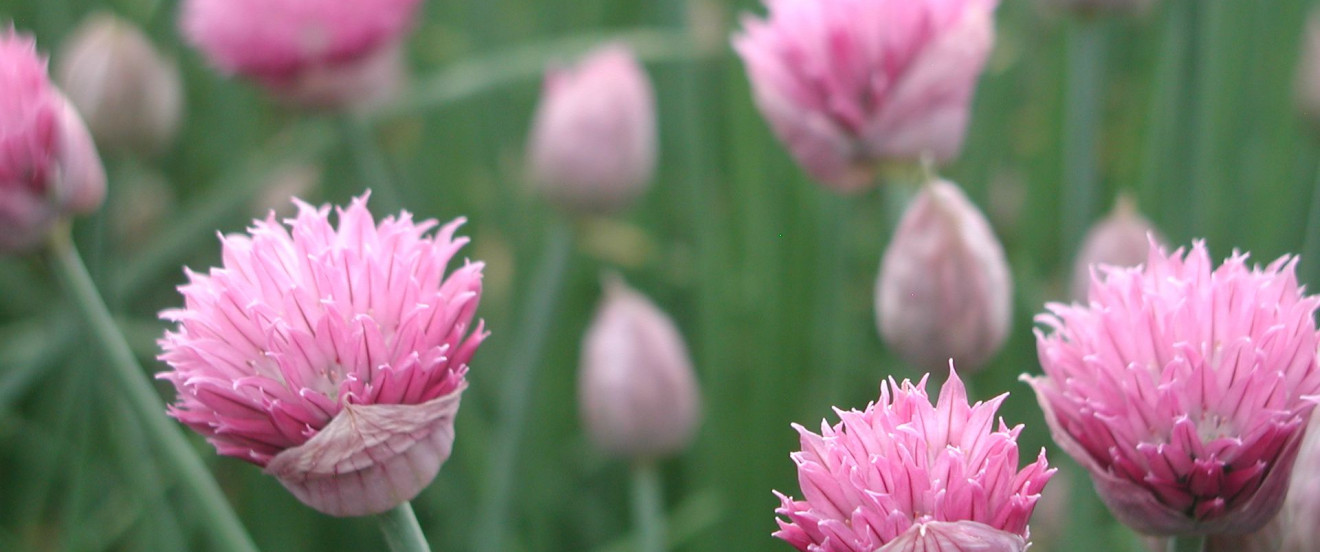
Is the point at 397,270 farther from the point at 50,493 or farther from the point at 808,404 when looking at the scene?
the point at 50,493

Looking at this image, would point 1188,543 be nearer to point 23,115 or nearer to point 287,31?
point 23,115

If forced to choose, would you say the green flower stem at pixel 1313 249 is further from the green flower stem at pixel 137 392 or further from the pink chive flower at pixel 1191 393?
the green flower stem at pixel 137 392

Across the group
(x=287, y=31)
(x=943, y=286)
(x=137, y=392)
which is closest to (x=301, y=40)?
(x=287, y=31)

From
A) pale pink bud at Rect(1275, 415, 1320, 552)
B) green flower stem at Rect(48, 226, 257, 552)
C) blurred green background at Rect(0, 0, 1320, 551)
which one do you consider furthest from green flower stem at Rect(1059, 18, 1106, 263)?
green flower stem at Rect(48, 226, 257, 552)

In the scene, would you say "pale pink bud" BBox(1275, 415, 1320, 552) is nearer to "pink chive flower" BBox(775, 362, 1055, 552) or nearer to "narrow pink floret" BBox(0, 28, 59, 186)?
"pink chive flower" BBox(775, 362, 1055, 552)

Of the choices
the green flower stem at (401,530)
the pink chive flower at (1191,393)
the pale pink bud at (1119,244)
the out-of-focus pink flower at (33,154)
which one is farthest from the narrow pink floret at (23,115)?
the pale pink bud at (1119,244)

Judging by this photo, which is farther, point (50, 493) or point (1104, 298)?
point (50, 493)

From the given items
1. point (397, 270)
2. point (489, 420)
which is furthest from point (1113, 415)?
point (489, 420)
